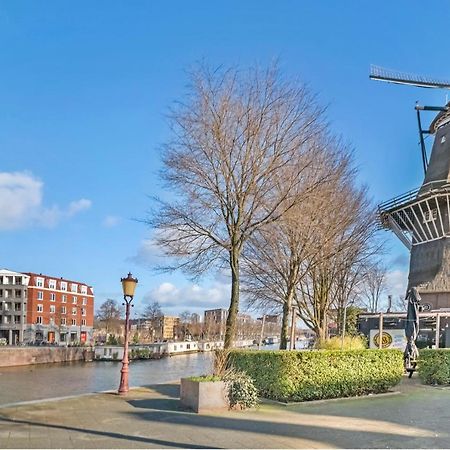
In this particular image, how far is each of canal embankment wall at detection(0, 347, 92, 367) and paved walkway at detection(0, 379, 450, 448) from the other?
49.8 metres

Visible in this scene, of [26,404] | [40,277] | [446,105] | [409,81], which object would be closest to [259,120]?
[26,404]

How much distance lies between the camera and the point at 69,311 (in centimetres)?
10519

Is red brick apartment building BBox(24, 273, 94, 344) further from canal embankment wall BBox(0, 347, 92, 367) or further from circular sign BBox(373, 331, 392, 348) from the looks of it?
circular sign BBox(373, 331, 392, 348)

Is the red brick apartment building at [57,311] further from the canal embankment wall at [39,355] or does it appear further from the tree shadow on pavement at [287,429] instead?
the tree shadow on pavement at [287,429]

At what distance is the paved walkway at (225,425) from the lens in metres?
8.40

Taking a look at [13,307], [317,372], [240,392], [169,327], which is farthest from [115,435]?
[169,327]

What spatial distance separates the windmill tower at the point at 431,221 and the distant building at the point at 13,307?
2900 inches

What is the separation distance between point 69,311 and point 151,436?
10166 centimetres

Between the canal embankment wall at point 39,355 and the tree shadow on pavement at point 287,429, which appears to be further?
the canal embankment wall at point 39,355

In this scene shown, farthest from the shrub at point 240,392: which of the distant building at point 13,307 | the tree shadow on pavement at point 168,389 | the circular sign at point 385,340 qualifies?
the distant building at point 13,307

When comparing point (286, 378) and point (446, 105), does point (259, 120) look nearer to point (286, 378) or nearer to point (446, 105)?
point (286, 378)

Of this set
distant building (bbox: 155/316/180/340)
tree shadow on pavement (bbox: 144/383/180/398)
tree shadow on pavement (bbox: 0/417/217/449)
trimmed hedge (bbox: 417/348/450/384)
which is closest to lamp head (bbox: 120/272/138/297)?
tree shadow on pavement (bbox: 144/383/180/398)

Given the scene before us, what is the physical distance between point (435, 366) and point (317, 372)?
17.9ft

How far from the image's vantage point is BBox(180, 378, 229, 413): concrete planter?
11352 mm
